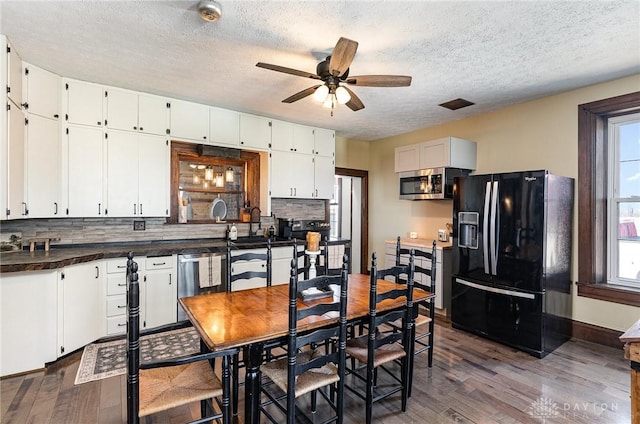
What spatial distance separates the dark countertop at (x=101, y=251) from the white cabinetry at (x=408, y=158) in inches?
80.7

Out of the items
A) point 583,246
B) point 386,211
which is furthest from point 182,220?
point 583,246

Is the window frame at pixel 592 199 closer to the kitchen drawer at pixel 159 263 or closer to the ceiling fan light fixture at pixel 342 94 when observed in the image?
the ceiling fan light fixture at pixel 342 94

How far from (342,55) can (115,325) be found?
3.41 metres

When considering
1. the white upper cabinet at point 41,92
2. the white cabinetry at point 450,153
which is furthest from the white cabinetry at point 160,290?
the white cabinetry at point 450,153

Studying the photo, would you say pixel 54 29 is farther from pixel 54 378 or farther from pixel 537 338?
pixel 537 338

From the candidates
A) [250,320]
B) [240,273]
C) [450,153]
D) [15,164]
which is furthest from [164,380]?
[450,153]

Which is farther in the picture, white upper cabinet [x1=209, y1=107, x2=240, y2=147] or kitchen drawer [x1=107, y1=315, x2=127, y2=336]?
white upper cabinet [x1=209, y1=107, x2=240, y2=147]

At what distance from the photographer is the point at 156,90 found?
11.9 ft

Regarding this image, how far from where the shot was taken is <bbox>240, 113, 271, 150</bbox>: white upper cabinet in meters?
4.39

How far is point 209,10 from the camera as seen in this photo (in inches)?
81.2

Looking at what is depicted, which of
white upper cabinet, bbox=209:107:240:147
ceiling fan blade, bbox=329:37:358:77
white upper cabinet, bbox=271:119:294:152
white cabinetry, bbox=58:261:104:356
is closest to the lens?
ceiling fan blade, bbox=329:37:358:77

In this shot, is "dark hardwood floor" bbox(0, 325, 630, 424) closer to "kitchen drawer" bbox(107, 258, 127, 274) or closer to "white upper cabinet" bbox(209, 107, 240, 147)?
"kitchen drawer" bbox(107, 258, 127, 274)

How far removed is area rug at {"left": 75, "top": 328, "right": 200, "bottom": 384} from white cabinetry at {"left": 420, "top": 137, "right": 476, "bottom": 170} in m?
3.68

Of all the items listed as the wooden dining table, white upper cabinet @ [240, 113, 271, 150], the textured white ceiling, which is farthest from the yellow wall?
the wooden dining table
